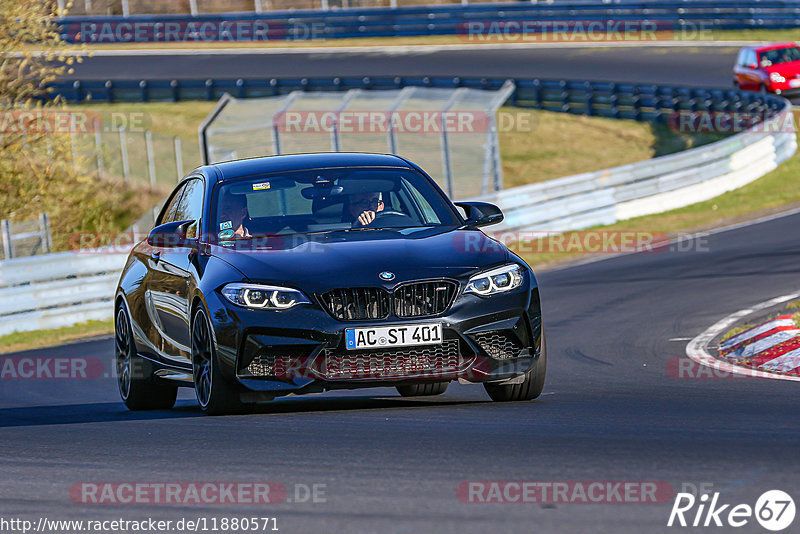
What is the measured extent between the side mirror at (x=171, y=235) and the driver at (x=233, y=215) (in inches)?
9.4

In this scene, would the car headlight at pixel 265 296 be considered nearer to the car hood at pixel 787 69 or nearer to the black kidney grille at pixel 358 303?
the black kidney grille at pixel 358 303

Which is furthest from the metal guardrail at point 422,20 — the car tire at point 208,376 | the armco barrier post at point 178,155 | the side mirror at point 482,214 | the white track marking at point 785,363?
the car tire at point 208,376

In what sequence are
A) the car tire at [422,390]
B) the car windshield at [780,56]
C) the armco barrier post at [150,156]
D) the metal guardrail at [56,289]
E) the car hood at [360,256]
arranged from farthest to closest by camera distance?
the car windshield at [780,56] < the armco barrier post at [150,156] < the metal guardrail at [56,289] < the car tire at [422,390] < the car hood at [360,256]

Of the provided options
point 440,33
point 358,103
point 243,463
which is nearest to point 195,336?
point 243,463

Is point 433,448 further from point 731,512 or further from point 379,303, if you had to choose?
point 731,512

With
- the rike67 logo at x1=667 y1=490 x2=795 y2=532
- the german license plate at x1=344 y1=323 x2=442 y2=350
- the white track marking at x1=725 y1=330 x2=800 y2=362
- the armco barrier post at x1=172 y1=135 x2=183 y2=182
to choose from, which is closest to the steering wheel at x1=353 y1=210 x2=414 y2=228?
the german license plate at x1=344 y1=323 x2=442 y2=350

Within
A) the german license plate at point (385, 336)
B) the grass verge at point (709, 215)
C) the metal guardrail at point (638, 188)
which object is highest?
the german license plate at point (385, 336)

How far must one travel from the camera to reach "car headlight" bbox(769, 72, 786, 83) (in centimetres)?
3562

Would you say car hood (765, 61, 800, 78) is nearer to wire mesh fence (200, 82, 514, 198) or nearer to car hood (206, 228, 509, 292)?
wire mesh fence (200, 82, 514, 198)

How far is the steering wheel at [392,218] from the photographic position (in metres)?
8.42

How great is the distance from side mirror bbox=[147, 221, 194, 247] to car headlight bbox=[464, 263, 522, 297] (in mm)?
2007

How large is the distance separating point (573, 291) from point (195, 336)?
27.8ft

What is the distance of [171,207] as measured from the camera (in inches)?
384

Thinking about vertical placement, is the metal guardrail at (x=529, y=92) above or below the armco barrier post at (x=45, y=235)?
below
